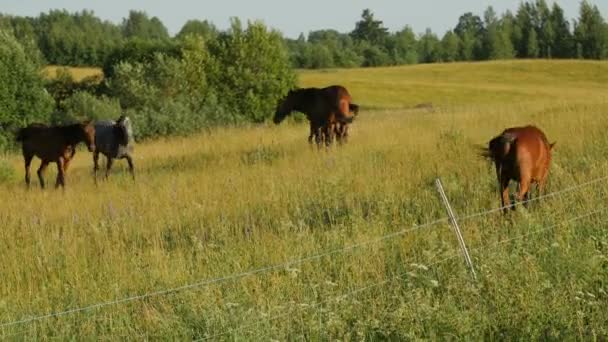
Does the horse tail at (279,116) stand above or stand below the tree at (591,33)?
below

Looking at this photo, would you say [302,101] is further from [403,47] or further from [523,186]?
[403,47]

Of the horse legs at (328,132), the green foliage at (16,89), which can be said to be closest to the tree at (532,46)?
the green foliage at (16,89)

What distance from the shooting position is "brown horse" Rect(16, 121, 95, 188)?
15.8 m

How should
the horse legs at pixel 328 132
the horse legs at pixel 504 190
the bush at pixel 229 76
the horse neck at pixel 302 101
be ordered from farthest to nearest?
1. the bush at pixel 229 76
2. the horse neck at pixel 302 101
3. the horse legs at pixel 328 132
4. the horse legs at pixel 504 190

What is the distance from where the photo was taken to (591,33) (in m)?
96.9

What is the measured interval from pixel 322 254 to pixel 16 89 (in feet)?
138

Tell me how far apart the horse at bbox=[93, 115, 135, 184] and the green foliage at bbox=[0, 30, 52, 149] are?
92.9 feet

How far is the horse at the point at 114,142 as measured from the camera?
53.8 ft

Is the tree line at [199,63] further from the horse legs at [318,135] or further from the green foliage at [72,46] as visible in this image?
the horse legs at [318,135]

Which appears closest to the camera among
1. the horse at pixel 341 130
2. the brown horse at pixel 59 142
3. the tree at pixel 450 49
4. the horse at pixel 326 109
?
the brown horse at pixel 59 142

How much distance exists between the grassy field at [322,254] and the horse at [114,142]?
2272mm

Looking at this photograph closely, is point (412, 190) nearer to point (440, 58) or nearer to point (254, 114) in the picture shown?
point (254, 114)

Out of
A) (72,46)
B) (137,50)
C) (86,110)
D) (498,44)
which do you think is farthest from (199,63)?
(498,44)

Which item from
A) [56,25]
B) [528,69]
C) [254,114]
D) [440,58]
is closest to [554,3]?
[440,58]
